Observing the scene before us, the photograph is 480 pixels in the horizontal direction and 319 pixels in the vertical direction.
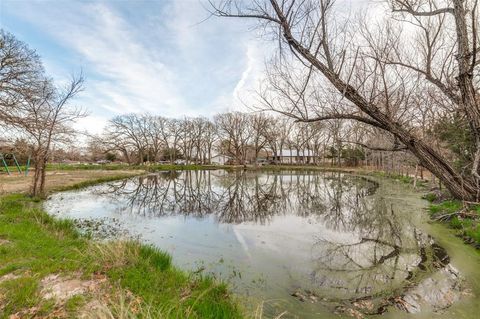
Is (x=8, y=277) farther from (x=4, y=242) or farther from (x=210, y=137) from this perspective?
(x=210, y=137)

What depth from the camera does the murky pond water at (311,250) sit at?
13.5ft

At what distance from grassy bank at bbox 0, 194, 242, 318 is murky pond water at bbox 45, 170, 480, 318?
3.16 ft

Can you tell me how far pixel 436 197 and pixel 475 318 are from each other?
10.7 metres

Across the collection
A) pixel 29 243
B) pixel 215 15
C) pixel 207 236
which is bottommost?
pixel 207 236

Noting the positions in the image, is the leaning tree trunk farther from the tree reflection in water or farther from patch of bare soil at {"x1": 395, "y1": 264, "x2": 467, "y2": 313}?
patch of bare soil at {"x1": 395, "y1": 264, "x2": 467, "y2": 313}

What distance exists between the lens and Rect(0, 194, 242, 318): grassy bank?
122 inches

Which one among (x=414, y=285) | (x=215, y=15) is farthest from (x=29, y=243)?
(x=414, y=285)

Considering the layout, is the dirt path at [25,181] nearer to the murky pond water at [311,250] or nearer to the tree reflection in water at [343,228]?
the murky pond water at [311,250]

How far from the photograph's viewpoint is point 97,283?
387 cm

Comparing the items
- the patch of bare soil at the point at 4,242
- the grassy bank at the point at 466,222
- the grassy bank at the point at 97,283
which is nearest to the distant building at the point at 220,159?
the grassy bank at the point at 466,222

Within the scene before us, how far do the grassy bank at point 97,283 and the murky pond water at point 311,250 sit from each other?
0.96m

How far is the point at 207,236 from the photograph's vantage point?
25.9 feet

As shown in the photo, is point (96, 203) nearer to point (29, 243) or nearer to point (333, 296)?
point (29, 243)

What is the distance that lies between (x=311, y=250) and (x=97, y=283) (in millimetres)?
5039
